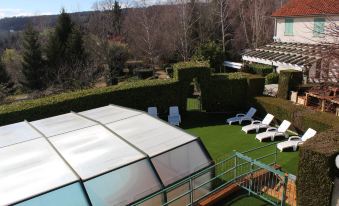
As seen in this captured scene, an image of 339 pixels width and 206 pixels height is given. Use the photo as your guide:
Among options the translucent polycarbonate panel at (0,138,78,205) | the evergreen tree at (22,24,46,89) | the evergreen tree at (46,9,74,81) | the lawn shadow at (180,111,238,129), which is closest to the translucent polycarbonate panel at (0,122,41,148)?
the translucent polycarbonate panel at (0,138,78,205)

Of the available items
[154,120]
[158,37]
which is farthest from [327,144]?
[158,37]

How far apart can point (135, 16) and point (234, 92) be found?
121 feet

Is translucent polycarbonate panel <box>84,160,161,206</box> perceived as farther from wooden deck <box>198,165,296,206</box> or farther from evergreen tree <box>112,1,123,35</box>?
evergreen tree <box>112,1,123,35</box>

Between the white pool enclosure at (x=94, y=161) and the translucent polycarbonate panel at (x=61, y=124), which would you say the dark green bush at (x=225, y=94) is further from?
the translucent polycarbonate panel at (x=61, y=124)

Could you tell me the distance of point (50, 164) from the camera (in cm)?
906

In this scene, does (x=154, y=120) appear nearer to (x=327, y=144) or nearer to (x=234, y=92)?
(x=327, y=144)

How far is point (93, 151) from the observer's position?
9.80 metres

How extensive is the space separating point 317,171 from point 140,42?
40781 millimetres

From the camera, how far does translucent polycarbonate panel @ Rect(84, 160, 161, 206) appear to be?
27.3 feet

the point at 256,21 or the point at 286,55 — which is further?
the point at 256,21

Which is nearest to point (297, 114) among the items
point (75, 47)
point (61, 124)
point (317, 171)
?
point (317, 171)

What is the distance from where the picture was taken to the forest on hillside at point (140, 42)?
37.1 metres

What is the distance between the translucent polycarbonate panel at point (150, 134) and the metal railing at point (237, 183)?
1234mm

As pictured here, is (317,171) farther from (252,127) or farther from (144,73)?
(144,73)
